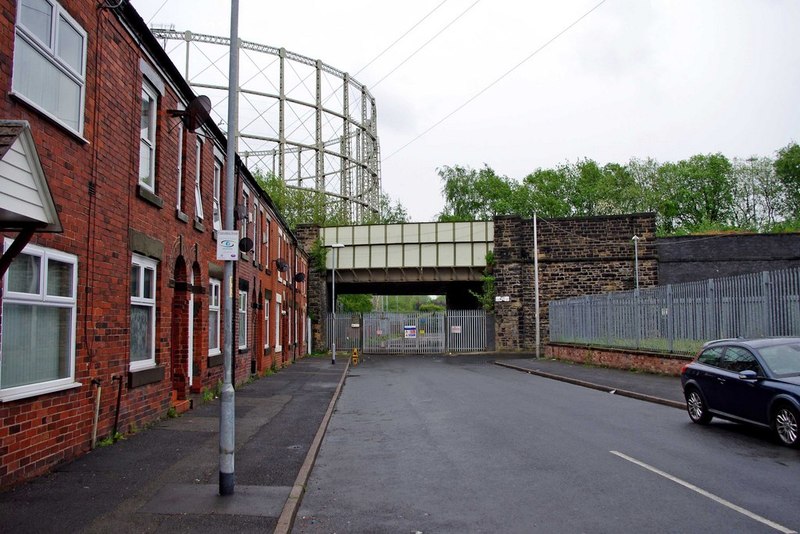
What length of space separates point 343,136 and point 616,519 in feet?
166

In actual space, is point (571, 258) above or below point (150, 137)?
above

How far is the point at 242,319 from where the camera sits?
747 inches

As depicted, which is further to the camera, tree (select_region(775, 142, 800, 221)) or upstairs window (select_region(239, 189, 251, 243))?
tree (select_region(775, 142, 800, 221))

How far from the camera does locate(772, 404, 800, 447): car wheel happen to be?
8929mm

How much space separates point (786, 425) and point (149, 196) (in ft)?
32.0

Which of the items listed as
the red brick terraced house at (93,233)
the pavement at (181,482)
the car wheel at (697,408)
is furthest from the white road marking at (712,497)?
the red brick terraced house at (93,233)

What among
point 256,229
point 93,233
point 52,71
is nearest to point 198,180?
point 93,233

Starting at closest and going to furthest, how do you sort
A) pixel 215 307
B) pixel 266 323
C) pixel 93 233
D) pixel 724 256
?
pixel 93 233
pixel 215 307
pixel 266 323
pixel 724 256

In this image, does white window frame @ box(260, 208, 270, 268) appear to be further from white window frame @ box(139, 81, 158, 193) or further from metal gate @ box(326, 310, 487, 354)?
metal gate @ box(326, 310, 487, 354)

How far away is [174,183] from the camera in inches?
486

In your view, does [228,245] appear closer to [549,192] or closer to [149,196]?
[149,196]

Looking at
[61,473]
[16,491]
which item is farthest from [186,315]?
[16,491]

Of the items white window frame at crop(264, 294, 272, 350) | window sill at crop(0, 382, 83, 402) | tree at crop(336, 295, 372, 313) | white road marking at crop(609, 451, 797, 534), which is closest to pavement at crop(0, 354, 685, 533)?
window sill at crop(0, 382, 83, 402)

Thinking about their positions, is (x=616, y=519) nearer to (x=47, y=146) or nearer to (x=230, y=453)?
(x=230, y=453)
